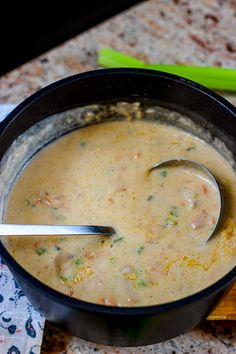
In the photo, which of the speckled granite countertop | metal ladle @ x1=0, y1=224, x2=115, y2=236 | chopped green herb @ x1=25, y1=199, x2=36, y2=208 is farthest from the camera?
the speckled granite countertop

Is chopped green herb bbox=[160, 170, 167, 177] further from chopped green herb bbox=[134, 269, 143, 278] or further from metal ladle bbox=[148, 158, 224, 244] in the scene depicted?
chopped green herb bbox=[134, 269, 143, 278]

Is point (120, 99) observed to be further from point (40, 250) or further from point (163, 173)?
point (40, 250)

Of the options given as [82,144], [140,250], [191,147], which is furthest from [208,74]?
[140,250]

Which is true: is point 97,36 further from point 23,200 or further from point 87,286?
point 87,286

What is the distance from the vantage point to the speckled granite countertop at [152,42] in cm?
165

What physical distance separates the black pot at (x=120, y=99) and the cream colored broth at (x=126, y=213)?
55 millimetres

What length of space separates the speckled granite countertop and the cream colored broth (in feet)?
0.95

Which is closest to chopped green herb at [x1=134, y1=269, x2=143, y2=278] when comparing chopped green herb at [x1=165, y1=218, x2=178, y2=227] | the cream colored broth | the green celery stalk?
the cream colored broth

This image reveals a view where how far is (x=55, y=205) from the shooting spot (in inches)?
49.8

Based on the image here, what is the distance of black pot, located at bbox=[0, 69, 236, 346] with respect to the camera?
1.03 metres

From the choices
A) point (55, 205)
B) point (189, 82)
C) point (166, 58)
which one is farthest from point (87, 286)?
point (166, 58)

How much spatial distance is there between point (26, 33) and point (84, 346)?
1503 millimetres

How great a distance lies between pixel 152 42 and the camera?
172 centimetres

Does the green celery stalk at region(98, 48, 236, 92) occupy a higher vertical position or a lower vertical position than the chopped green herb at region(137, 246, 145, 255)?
higher
